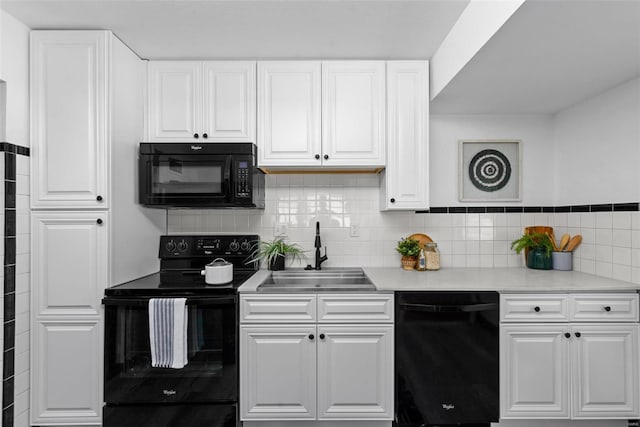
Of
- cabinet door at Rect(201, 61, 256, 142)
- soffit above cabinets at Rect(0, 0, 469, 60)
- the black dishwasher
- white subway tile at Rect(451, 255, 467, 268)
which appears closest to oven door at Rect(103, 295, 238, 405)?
the black dishwasher

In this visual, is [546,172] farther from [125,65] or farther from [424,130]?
[125,65]

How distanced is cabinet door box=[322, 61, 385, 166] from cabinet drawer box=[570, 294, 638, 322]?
1.41 meters

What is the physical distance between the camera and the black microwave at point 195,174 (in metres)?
2.21

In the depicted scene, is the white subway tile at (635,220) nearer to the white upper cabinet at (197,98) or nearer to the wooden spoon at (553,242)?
the wooden spoon at (553,242)

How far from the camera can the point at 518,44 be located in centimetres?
160

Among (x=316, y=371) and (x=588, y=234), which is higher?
(x=588, y=234)

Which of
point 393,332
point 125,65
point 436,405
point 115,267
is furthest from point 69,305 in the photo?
point 436,405

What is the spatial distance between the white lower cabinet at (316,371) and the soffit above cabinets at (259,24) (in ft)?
4.87

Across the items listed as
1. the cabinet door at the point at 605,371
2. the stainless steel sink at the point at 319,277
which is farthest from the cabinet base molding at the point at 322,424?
the cabinet door at the point at 605,371

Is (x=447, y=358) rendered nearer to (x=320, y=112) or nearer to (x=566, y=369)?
(x=566, y=369)

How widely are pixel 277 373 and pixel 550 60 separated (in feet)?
7.08

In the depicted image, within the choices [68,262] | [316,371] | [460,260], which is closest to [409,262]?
[460,260]

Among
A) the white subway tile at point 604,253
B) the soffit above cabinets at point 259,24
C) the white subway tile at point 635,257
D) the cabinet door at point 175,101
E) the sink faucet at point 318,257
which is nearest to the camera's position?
the soffit above cabinets at point 259,24

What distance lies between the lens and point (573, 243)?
245 cm
